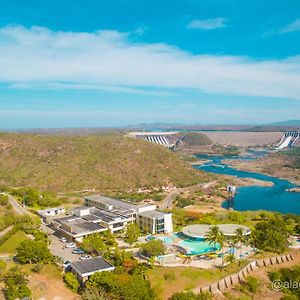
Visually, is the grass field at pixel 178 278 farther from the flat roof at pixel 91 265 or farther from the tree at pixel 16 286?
the tree at pixel 16 286

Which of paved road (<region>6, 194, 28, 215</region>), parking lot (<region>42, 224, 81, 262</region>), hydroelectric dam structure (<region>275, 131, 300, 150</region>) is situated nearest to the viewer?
parking lot (<region>42, 224, 81, 262</region>)

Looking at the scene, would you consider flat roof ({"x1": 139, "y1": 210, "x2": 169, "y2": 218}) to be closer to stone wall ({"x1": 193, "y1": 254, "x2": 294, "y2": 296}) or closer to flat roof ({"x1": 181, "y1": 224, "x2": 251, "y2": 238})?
flat roof ({"x1": 181, "y1": 224, "x2": 251, "y2": 238})

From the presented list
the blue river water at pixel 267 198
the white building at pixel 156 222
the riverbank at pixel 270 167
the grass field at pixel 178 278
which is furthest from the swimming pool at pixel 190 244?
the riverbank at pixel 270 167

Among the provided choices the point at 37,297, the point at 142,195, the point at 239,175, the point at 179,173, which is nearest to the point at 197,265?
the point at 37,297

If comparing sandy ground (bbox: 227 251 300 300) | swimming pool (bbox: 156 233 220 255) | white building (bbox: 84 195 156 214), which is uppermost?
white building (bbox: 84 195 156 214)

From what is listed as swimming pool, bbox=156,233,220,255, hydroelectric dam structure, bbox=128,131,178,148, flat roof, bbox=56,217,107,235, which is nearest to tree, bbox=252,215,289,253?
swimming pool, bbox=156,233,220,255

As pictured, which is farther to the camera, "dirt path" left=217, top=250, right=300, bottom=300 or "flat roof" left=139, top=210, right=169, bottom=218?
"flat roof" left=139, top=210, right=169, bottom=218

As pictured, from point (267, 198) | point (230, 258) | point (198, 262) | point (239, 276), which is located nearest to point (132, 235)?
point (198, 262)
